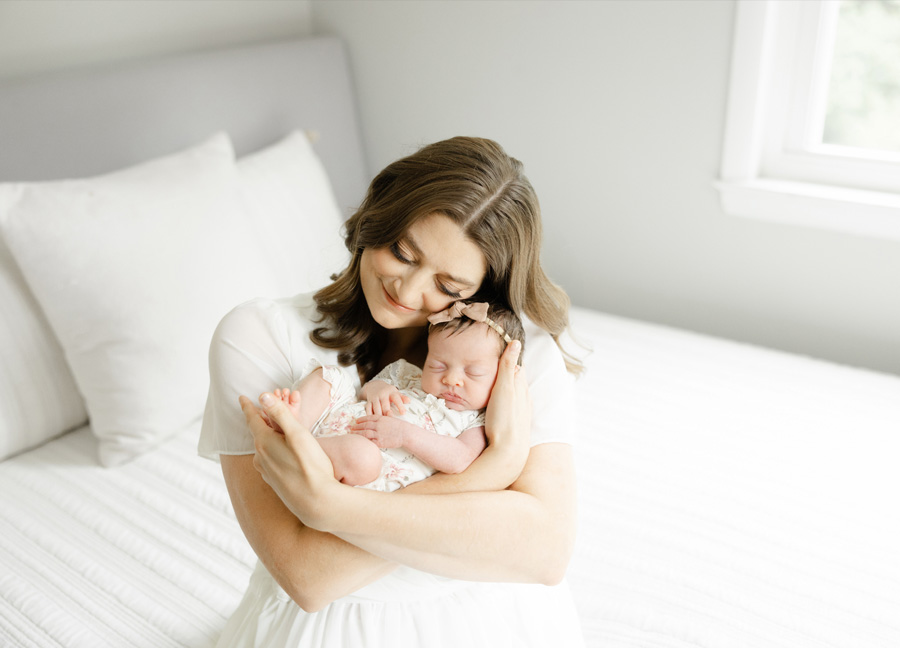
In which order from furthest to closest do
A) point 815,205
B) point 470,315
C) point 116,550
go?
point 815,205, point 116,550, point 470,315

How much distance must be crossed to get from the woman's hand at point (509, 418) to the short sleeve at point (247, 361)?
0.93 feet

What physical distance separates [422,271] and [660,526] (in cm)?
80

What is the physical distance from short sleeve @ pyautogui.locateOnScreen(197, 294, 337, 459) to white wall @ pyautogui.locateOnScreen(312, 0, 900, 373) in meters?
0.91

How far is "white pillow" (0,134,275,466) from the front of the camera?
1.57 m

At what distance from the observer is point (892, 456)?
64.4 inches

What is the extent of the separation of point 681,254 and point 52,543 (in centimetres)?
176

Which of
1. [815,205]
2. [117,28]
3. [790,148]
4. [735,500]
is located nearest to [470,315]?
[735,500]

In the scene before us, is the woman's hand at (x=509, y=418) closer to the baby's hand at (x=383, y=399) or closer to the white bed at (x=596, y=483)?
the baby's hand at (x=383, y=399)

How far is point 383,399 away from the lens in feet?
3.48

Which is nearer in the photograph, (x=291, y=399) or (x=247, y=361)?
(x=291, y=399)

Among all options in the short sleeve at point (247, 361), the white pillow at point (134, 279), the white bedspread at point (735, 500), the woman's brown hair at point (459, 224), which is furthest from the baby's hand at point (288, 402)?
the white pillow at point (134, 279)

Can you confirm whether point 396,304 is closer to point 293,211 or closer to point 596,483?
point 596,483

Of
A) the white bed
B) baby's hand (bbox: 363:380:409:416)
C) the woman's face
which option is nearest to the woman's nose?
the woman's face

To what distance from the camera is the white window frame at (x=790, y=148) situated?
1866mm
